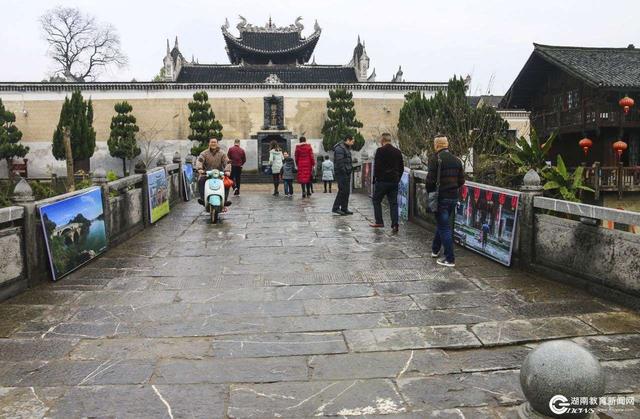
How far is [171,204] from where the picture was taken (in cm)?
1316

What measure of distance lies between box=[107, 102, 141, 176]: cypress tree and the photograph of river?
2337 cm

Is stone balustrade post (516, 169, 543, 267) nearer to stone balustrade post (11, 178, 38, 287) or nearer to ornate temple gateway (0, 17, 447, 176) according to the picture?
stone balustrade post (11, 178, 38, 287)

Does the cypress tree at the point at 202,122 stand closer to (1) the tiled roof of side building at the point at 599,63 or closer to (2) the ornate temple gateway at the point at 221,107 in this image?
(2) the ornate temple gateway at the point at 221,107

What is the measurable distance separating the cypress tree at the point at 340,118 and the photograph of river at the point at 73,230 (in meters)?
22.7

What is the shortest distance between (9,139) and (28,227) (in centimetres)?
2624

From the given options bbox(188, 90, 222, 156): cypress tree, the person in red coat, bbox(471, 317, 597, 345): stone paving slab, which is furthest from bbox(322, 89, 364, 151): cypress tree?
bbox(471, 317, 597, 345): stone paving slab

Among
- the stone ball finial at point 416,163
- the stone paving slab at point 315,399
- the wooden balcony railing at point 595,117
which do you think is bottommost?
the stone paving slab at point 315,399

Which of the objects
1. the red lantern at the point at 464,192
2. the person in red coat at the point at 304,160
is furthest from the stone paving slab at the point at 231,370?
the person in red coat at the point at 304,160

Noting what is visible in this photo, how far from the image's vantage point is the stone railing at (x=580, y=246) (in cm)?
500

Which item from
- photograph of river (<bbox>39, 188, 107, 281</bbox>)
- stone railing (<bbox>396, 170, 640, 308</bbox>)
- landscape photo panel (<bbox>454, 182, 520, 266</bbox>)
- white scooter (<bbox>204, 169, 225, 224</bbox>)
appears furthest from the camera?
white scooter (<bbox>204, 169, 225, 224</bbox>)

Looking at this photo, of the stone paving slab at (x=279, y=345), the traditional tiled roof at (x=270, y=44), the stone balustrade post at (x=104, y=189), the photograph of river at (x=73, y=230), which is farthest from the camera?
the traditional tiled roof at (x=270, y=44)

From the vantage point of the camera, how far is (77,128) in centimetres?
2831

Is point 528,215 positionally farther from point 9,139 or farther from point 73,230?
point 9,139

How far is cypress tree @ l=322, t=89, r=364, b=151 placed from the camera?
29647 millimetres
